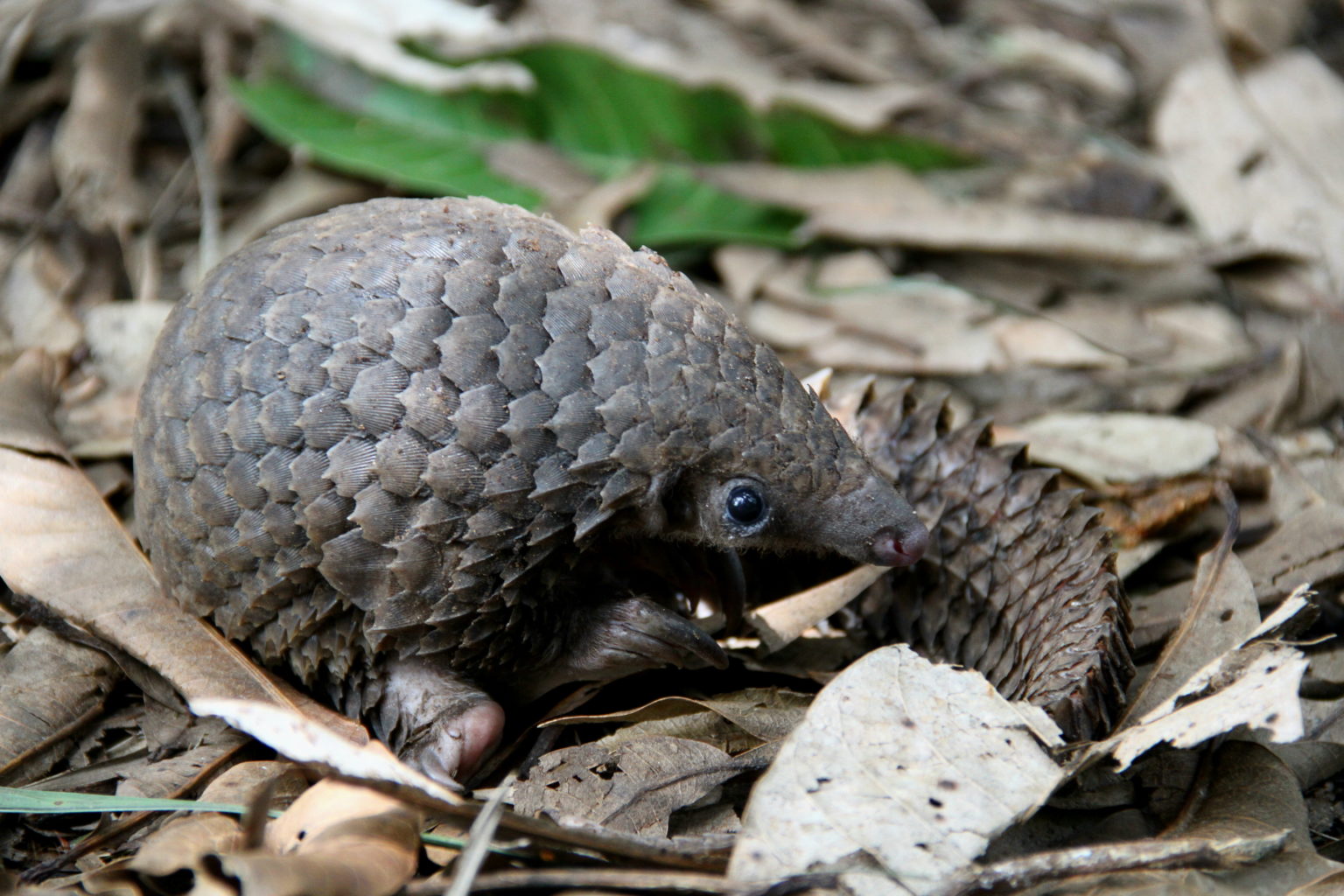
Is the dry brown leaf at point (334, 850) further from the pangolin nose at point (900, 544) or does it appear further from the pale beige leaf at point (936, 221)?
the pale beige leaf at point (936, 221)

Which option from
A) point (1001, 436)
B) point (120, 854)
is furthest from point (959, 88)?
point (120, 854)

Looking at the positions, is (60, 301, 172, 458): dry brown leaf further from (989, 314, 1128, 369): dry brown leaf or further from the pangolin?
(989, 314, 1128, 369): dry brown leaf

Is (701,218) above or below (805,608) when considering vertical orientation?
above

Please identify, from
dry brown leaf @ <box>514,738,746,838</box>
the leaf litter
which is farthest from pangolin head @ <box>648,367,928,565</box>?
dry brown leaf @ <box>514,738,746,838</box>

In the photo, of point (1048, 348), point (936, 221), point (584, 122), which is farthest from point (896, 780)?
point (584, 122)

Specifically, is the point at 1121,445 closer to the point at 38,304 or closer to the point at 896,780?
the point at 896,780

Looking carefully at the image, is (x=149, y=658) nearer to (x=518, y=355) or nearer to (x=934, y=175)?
(x=518, y=355)
